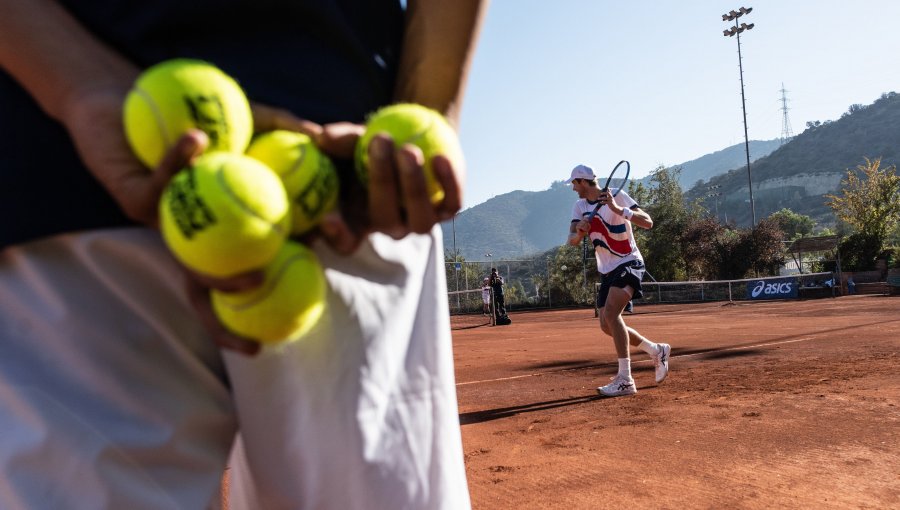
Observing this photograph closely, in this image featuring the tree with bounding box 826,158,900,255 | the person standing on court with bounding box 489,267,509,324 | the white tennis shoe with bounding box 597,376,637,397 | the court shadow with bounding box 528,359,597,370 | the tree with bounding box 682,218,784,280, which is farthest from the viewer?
the tree with bounding box 682,218,784,280

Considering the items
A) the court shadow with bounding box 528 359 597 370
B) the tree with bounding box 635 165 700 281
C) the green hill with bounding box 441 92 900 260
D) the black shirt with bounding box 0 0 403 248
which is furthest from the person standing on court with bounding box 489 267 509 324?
the green hill with bounding box 441 92 900 260

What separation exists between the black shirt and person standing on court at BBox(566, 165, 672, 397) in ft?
16.2

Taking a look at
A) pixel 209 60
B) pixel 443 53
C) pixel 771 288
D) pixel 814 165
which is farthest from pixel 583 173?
pixel 814 165

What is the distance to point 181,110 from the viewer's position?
2.89 ft

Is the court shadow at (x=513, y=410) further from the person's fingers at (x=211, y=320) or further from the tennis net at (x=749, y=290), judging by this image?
the tennis net at (x=749, y=290)

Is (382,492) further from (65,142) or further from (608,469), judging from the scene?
(608,469)

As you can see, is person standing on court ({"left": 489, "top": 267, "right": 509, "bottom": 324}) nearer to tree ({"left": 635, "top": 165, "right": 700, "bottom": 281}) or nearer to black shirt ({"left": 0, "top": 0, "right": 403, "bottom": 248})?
black shirt ({"left": 0, "top": 0, "right": 403, "bottom": 248})

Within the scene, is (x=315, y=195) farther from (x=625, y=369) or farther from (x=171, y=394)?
(x=625, y=369)

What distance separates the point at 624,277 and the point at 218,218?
562cm

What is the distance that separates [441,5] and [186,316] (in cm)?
74

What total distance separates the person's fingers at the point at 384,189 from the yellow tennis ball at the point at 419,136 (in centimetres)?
4

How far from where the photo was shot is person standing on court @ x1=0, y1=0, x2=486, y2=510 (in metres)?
0.90

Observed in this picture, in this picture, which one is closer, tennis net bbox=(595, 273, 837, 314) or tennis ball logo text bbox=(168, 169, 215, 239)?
tennis ball logo text bbox=(168, 169, 215, 239)

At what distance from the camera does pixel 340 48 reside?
3.91 feet
